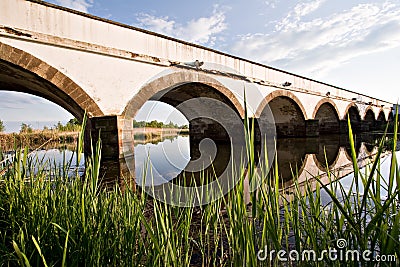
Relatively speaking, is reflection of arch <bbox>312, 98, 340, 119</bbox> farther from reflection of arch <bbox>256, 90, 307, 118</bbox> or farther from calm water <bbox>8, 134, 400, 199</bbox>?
calm water <bbox>8, 134, 400, 199</bbox>

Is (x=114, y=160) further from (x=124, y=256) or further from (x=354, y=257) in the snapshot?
(x=354, y=257)

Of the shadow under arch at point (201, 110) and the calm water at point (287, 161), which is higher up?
the shadow under arch at point (201, 110)

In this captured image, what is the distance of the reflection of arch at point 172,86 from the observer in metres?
7.09

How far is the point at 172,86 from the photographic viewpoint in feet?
28.4

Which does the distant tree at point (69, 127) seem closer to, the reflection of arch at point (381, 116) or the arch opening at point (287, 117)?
the arch opening at point (287, 117)

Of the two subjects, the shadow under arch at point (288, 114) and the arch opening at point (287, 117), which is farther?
the arch opening at point (287, 117)

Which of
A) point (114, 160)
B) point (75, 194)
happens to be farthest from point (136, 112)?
point (75, 194)

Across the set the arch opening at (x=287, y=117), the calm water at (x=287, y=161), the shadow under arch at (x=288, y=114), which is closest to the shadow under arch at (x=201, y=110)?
the calm water at (x=287, y=161)

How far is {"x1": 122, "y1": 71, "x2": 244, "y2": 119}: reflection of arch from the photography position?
709 cm

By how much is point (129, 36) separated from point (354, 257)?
24.4ft

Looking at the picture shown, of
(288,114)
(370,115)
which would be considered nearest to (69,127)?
(288,114)

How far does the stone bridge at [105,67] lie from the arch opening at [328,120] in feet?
33.5

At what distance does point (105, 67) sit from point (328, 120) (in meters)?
18.3

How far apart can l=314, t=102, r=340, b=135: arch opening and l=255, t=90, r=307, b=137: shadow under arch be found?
478 centimetres
